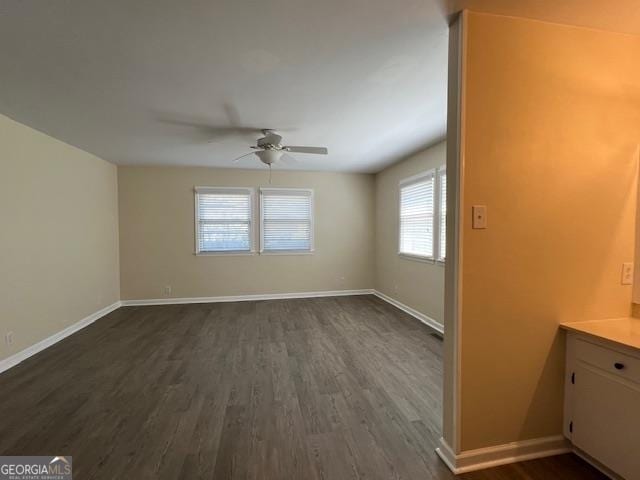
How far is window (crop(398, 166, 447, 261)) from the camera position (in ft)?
12.7

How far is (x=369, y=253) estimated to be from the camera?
5969 mm

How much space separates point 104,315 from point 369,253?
4769 mm

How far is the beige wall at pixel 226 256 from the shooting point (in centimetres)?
511

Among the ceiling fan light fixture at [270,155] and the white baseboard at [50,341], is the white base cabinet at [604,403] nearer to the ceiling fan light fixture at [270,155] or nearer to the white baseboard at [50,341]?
the ceiling fan light fixture at [270,155]

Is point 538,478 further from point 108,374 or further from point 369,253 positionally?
point 369,253

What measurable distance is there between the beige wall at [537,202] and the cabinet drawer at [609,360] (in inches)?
4.2

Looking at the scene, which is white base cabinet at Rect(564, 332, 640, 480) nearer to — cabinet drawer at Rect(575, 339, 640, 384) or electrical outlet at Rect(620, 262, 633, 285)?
cabinet drawer at Rect(575, 339, 640, 384)

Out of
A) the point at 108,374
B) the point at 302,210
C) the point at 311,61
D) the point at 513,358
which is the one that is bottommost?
the point at 108,374

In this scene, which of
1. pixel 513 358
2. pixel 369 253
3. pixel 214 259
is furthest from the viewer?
pixel 369 253

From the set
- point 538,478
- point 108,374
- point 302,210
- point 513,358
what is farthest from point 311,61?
point 302,210

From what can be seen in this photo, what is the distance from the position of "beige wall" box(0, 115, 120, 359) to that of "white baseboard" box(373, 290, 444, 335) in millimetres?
4786

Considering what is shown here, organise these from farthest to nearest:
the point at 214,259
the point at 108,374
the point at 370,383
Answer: the point at 214,259
the point at 108,374
the point at 370,383

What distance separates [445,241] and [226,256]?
453 cm

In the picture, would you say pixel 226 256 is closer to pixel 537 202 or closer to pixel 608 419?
pixel 537 202
